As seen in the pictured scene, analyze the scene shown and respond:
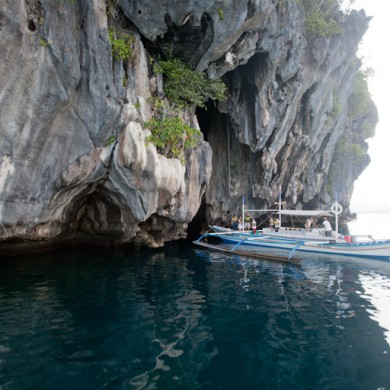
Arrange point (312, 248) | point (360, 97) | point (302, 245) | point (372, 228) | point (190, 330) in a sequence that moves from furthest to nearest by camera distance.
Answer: point (372, 228), point (360, 97), point (312, 248), point (302, 245), point (190, 330)

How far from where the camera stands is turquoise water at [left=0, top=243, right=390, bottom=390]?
18.6 ft

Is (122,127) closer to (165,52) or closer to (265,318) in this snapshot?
(165,52)

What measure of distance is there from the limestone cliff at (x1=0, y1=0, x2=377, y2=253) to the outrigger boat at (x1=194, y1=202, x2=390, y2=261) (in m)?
5.06

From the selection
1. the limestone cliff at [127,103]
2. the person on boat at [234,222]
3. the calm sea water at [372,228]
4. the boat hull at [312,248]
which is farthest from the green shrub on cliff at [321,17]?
the calm sea water at [372,228]

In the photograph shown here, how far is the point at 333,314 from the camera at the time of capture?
29.6 feet

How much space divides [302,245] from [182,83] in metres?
14.9

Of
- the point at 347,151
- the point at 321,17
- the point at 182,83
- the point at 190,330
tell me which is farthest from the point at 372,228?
the point at 190,330

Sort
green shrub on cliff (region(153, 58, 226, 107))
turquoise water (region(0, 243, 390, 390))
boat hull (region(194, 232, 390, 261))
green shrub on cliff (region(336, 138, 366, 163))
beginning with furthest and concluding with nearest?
green shrub on cliff (region(336, 138, 366, 163))
boat hull (region(194, 232, 390, 261))
green shrub on cliff (region(153, 58, 226, 107))
turquoise water (region(0, 243, 390, 390))

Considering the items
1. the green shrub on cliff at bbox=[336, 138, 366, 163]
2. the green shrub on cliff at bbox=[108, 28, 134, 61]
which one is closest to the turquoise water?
the green shrub on cliff at bbox=[108, 28, 134, 61]

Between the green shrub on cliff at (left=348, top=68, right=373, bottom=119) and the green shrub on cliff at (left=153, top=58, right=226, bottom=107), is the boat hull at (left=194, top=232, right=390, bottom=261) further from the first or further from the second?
the green shrub on cliff at (left=348, top=68, right=373, bottom=119)

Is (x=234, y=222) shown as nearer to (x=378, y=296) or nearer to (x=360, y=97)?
(x=378, y=296)

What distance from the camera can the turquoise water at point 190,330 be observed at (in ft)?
18.6

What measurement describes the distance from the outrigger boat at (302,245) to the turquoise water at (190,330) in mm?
6105

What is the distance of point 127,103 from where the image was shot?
47.1ft
